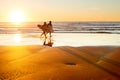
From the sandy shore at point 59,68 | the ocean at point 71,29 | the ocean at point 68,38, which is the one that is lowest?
the ocean at point 71,29

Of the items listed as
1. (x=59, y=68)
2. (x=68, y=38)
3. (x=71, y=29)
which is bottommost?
(x=71, y=29)

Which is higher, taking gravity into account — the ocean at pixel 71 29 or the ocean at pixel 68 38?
the ocean at pixel 68 38

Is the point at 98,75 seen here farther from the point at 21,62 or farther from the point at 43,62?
the point at 21,62

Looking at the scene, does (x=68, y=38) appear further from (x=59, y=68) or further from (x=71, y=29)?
(x=71, y=29)

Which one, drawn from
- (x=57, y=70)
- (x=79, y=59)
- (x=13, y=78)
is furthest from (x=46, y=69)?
(x=79, y=59)

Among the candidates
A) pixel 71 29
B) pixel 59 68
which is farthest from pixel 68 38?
pixel 71 29

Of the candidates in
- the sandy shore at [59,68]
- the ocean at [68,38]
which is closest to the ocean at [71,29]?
the ocean at [68,38]

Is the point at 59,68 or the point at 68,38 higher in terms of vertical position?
the point at 59,68

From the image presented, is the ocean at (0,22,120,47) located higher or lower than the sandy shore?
lower

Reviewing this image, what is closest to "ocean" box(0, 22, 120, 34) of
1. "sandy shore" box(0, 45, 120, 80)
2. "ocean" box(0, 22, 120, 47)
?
"ocean" box(0, 22, 120, 47)

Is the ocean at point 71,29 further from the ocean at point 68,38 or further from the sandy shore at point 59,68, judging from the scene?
the sandy shore at point 59,68

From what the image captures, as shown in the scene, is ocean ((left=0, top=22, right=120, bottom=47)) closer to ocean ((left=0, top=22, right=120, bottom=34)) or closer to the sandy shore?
ocean ((left=0, top=22, right=120, bottom=34))

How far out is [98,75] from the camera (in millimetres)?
5727

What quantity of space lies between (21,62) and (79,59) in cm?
186
